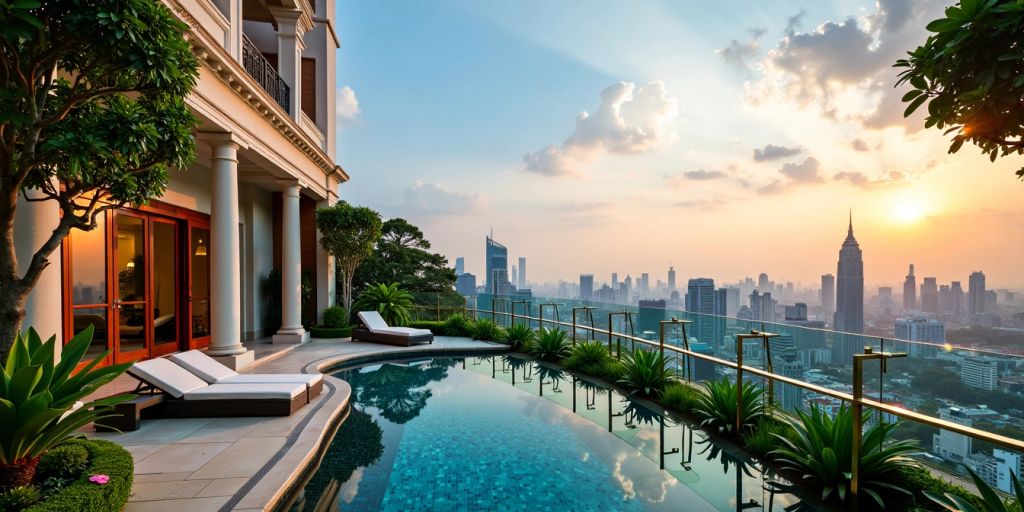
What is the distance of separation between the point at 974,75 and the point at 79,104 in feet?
18.0

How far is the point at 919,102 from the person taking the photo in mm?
2139

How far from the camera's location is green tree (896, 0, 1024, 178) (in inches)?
67.4

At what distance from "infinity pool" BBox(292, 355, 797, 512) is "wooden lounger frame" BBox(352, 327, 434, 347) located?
4.04 m

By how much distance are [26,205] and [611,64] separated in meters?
11.2

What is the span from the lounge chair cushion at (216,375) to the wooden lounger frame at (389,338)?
5.13 m

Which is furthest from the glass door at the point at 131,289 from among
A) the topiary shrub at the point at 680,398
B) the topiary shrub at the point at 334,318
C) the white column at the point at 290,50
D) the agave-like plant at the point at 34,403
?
the topiary shrub at the point at 680,398

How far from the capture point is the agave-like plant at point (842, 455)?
3.46 meters

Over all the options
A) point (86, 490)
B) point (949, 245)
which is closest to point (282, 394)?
point (86, 490)

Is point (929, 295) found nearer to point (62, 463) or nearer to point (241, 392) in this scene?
point (241, 392)

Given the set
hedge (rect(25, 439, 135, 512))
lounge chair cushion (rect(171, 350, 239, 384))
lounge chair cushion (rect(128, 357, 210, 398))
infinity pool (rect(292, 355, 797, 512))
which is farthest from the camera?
lounge chair cushion (rect(171, 350, 239, 384))

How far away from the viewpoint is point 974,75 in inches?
74.5

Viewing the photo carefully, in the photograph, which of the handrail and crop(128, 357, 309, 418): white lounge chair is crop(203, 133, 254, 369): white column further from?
the handrail

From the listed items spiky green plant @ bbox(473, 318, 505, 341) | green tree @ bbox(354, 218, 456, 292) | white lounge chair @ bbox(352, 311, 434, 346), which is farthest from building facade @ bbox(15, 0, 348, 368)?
green tree @ bbox(354, 218, 456, 292)

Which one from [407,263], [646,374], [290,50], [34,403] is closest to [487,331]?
[646,374]
